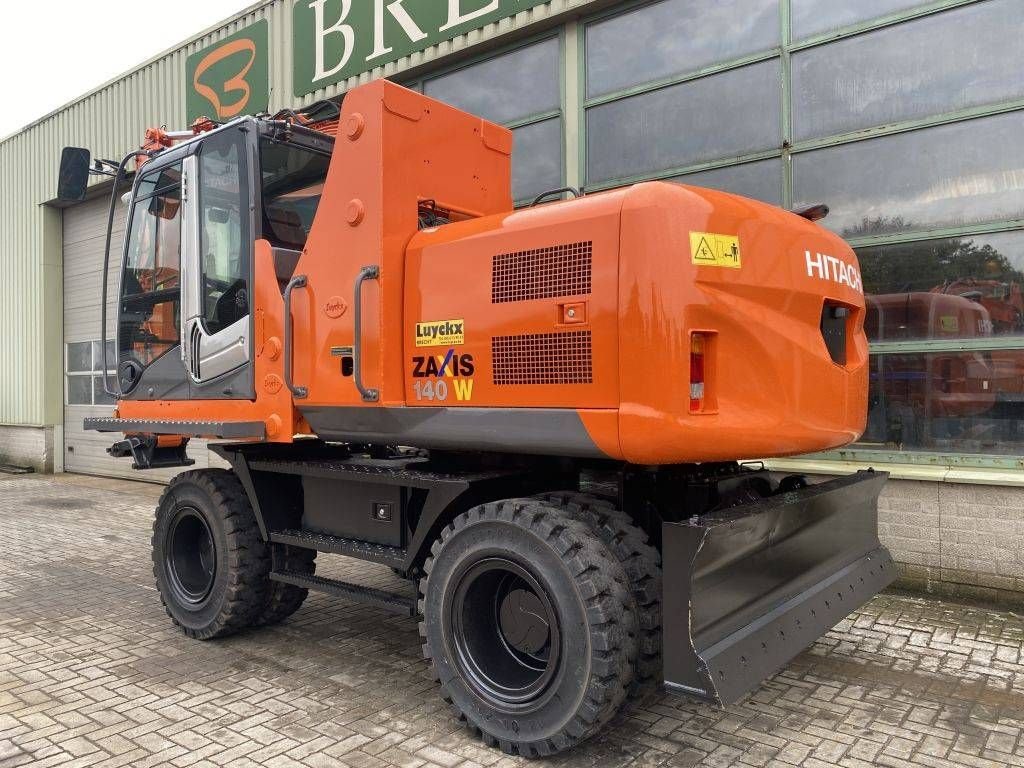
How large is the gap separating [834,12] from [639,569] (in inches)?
207

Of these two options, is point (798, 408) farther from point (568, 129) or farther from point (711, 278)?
point (568, 129)

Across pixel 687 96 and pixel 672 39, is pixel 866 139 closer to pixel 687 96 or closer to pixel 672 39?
pixel 687 96

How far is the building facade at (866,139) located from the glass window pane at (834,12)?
0.02 m

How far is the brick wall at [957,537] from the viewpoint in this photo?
5273mm

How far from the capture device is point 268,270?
423 centimetres

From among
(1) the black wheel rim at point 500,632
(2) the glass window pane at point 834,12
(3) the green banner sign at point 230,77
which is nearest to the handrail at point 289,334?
(1) the black wheel rim at point 500,632

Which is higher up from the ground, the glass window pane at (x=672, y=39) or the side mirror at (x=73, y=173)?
the glass window pane at (x=672, y=39)

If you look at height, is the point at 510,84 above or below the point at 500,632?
above

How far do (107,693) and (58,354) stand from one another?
40.1ft

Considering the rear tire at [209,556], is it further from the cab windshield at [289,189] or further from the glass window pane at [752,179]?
the glass window pane at [752,179]

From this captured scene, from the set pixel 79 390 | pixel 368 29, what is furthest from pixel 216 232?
pixel 79 390

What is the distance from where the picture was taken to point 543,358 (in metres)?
3.22

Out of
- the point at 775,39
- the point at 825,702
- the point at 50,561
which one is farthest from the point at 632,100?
the point at 50,561

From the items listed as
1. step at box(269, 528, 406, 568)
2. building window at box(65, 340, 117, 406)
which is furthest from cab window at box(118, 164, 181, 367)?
building window at box(65, 340, 117, 406)
